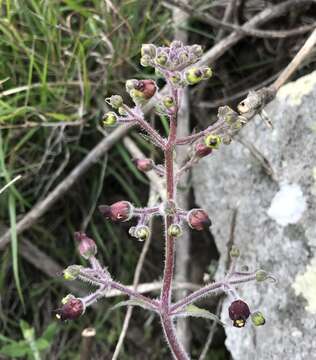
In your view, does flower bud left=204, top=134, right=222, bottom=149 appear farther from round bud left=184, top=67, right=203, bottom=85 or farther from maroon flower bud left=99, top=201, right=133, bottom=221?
maroon flower bud left=99, top=201, right=133, bottom=221

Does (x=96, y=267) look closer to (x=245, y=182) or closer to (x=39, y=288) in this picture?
(x=245, y=182)

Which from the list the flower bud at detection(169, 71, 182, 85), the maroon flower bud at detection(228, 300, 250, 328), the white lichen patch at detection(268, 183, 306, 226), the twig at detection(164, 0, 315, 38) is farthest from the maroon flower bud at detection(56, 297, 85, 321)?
the twig at detection(164, 0, 315, 38)

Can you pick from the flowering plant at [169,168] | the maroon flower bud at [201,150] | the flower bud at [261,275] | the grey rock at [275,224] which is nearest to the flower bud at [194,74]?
the flowering plant at [169,168]

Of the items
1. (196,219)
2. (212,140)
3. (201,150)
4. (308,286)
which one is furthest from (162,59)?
(308,286)

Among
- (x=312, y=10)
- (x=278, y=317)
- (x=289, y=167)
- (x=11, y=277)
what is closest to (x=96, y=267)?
(x=278, y=317)

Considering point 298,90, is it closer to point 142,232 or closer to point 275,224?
point 275,224
